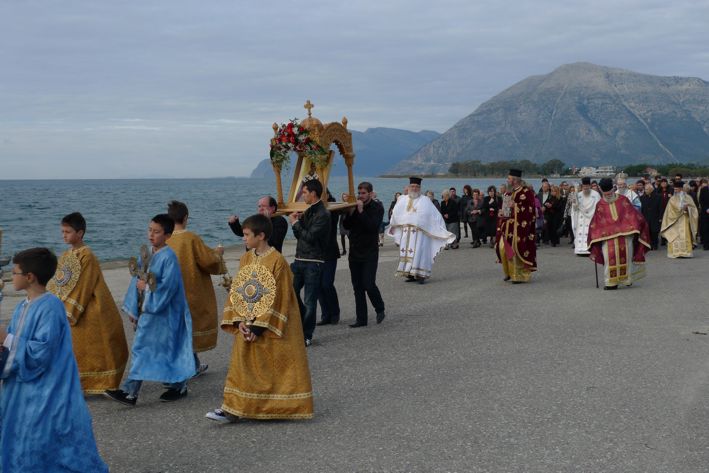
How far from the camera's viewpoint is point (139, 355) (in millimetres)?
6973

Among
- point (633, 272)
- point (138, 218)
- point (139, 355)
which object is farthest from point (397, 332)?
point (138, 218)

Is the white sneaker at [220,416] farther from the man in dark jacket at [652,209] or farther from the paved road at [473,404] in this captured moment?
the man in dark jacket at [652,209]

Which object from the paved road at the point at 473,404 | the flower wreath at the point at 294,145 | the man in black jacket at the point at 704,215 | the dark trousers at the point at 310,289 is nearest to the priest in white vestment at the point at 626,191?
the man in black jacket at the point at 704,215

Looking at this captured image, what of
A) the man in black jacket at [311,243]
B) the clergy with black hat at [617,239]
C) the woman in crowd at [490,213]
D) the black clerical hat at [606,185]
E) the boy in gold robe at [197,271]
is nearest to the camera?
the boy in gold robe at [197,271]

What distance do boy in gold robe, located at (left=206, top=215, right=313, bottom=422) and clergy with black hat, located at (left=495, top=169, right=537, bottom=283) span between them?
29.3 ft

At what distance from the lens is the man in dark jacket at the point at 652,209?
2244 centimetres

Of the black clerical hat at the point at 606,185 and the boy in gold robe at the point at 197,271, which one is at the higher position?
the black clerical hat at the point at 606,185

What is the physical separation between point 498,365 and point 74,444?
15.1 feet

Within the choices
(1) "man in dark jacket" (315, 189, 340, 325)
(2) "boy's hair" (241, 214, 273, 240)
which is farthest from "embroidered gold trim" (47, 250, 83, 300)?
(1) "man in dark jacket" (315, 189, 340, 325)

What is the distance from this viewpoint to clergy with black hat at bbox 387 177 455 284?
1528cm

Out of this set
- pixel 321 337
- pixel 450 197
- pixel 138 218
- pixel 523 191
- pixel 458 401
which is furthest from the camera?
pixel 138 218

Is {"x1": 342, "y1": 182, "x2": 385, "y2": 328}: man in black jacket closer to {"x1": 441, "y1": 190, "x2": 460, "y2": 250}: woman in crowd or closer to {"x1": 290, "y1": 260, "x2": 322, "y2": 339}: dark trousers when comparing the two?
{"x1": 290, "y1": 260, "x2": 322, "y2": 339}: dark trousers

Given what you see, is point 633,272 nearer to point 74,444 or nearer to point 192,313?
point 192,313

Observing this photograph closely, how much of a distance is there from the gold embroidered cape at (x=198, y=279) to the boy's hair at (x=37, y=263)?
10.0 feet
